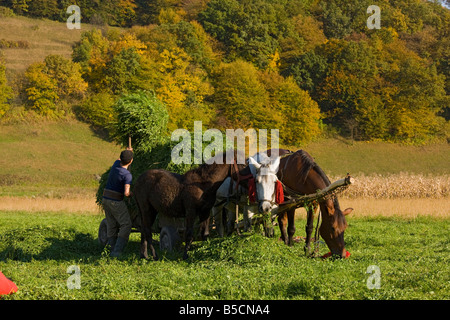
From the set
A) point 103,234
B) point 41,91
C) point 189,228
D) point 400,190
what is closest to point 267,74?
point 41,91

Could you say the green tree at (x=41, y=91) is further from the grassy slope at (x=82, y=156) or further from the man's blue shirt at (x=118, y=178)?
the man's blue shirt at (x=118, y=178)

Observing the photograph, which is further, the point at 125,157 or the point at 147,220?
the point at 147,220

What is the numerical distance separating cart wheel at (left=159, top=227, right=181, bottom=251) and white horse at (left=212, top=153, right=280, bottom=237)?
3.01 ft

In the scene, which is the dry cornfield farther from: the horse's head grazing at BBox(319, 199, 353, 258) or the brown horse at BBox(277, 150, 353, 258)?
the horse's head grazing at BBox(319, 199, 353, 258)

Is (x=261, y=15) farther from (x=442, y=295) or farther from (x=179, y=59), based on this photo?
(x=442, y=295)

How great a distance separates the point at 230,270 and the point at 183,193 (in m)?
2.75

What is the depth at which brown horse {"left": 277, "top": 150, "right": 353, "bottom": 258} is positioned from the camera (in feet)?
35.8

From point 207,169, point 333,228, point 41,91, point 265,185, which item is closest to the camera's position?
point 265,185

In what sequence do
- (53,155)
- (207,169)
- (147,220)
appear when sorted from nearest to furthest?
(207,169)
(147,220)
(53,155)

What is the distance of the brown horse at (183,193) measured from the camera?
444 inches

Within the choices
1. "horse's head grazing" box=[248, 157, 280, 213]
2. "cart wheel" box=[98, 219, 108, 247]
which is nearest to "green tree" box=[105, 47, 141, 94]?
"cart wheel" box=[98, 219, 108, 247]

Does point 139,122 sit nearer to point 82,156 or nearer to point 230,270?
point 230,270

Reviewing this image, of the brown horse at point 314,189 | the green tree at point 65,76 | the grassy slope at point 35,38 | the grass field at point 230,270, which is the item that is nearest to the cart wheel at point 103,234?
the grass field at point 230,270

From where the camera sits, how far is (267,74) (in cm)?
8625
